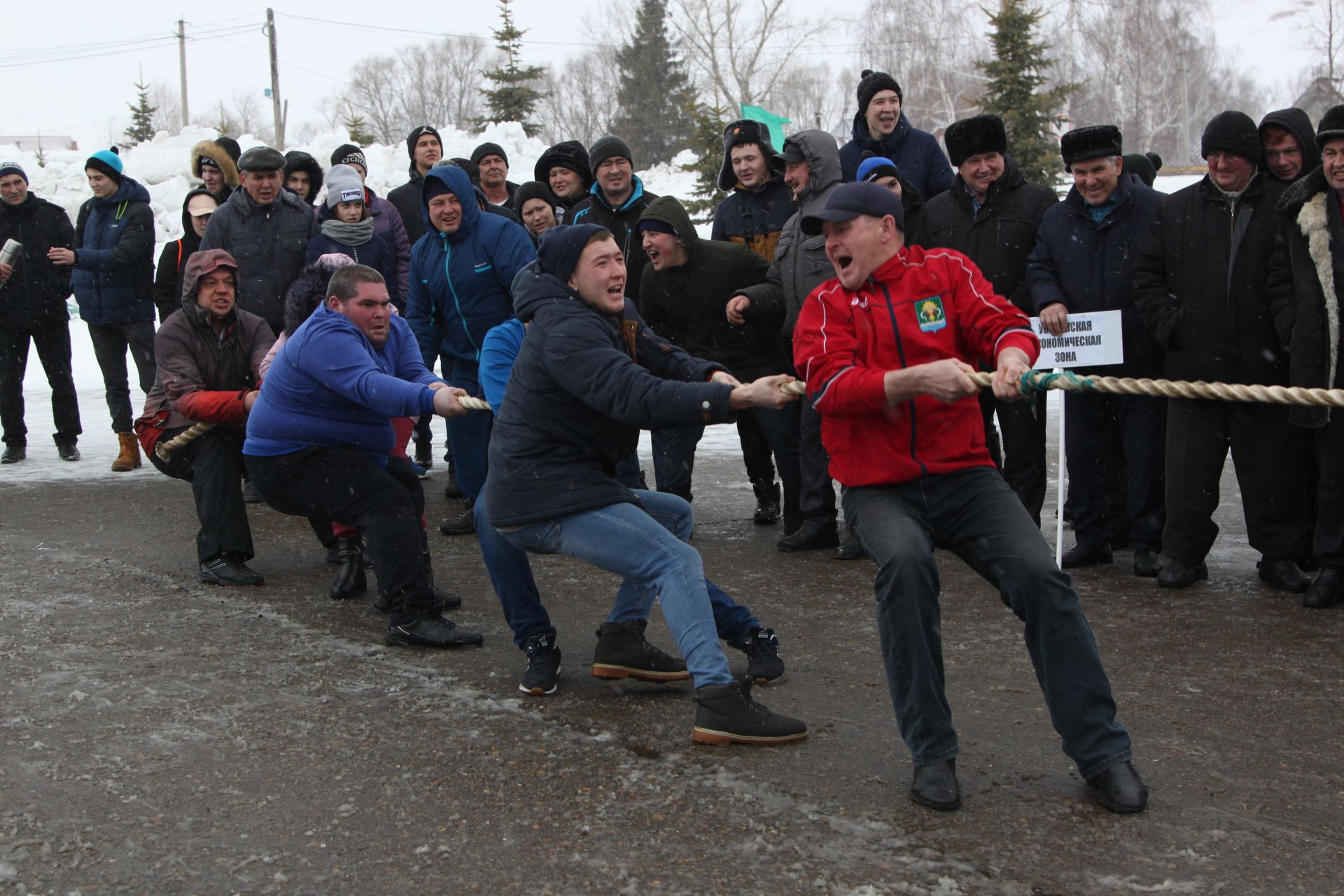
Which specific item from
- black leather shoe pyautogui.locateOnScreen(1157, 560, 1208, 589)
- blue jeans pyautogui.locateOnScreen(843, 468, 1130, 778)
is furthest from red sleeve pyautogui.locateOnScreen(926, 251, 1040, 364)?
black leather shoe pyautogui.locateOnScreen(1157, 560, 1208, 589)

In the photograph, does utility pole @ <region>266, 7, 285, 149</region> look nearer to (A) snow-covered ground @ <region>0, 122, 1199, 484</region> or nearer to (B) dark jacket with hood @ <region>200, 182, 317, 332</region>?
(A) snow-covered ground @ <region>0, 122, 1199, 484</region>

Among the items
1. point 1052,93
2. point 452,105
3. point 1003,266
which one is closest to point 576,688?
point 1003,266

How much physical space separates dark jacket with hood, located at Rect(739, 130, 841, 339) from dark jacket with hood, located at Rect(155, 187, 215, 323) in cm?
462

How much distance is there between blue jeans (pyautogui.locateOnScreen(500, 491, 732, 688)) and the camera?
4.32 m

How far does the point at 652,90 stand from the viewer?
178 ft

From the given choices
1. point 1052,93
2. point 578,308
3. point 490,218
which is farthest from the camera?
point 1052,93

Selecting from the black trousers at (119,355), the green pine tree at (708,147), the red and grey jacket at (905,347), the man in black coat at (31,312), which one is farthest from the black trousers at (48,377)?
the green pine tree at (708,147)

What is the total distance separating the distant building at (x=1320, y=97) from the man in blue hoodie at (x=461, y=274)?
4423 cm

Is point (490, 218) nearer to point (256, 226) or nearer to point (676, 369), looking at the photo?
point (256, 226)

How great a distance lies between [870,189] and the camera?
13.1ft

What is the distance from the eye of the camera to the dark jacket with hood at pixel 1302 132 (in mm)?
5980

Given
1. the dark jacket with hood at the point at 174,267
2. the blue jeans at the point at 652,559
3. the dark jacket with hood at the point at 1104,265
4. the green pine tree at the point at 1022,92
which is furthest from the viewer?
the green pine tree at the point at 1022,92

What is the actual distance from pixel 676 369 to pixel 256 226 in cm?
488

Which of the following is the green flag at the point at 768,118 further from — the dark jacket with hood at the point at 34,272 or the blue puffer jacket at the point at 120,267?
the dark jacket with hood at the point at 34,272
